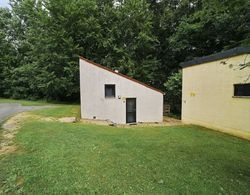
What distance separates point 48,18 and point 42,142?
2027 cm

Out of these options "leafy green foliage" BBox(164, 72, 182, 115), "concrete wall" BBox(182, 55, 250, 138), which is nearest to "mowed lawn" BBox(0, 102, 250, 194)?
"concrete wall" BBox(182, 55, 250, 138)

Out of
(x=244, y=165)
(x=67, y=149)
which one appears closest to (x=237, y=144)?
(x=244, y=165)

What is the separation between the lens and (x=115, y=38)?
82.6ft

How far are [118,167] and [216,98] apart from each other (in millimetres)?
8786

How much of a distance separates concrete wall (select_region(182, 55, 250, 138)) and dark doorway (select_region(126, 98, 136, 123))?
3646 mm

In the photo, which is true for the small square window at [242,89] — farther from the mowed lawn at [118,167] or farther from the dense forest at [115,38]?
the dense forest at [115,38]

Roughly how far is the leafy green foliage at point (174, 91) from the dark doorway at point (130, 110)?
4303 millimetres

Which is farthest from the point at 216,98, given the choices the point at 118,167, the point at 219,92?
the point at 118,167

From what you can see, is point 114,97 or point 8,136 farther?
point 114,97

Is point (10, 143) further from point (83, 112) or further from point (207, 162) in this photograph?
point (83, 112)

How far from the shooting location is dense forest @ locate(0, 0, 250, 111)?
23298mm

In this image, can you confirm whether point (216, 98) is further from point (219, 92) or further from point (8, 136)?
point (8, 136)

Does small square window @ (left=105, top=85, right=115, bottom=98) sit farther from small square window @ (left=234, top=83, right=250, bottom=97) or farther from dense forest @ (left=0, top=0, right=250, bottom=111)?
small square window @ (left=234, top=83, right=250, bottom=97)

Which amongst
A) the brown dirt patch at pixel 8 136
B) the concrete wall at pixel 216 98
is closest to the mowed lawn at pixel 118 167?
the brown dirt patch at pixel 8 136
